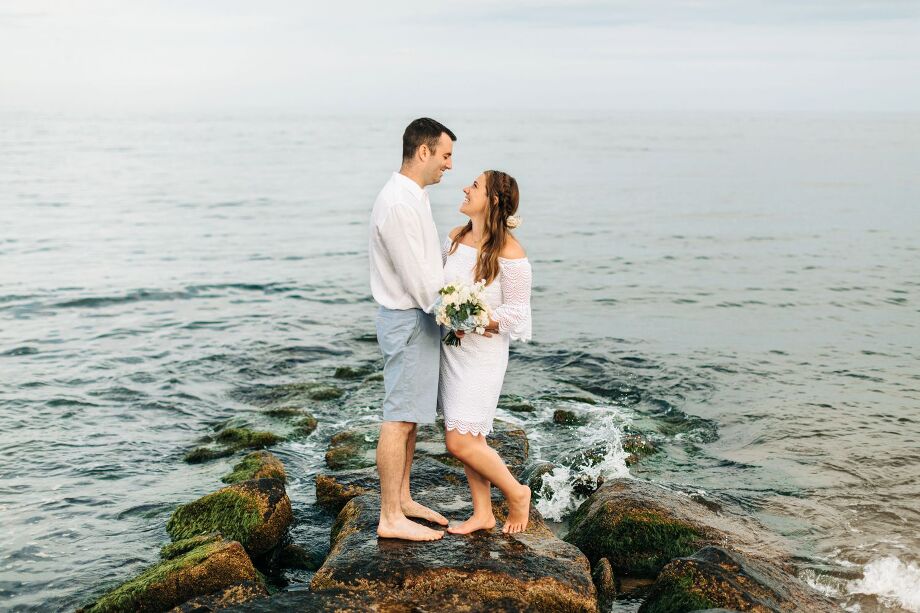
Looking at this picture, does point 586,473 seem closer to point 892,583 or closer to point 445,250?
point 892,583

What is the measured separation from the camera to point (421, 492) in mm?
7734

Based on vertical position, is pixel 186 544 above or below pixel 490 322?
below

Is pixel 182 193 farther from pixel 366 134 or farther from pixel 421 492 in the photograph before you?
pixel 366 134

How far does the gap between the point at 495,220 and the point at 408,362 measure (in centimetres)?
120

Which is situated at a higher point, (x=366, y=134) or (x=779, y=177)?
(x=366, y=134)

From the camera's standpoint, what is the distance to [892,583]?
7543mm

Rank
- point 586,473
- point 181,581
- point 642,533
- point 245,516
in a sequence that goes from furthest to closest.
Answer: point 586,473
point 245,516
point 642,533
point 181,581

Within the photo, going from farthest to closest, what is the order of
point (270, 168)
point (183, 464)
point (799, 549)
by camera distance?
1. point (270, 168)
2. point (183, 464)
3. point (799, 549)

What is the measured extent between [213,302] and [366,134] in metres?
84.7

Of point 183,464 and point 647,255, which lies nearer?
point 183,464

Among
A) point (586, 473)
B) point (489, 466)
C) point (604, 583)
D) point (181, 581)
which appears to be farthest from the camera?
point (586, 473)

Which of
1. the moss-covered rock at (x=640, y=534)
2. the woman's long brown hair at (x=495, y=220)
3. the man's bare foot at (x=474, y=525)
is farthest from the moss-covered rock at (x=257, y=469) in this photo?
the woman's long brown hair at (x=495, y=220)

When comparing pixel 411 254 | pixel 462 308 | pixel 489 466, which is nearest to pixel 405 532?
pixel 489 466

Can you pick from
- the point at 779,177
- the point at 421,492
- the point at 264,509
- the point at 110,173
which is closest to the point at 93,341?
the point at 264,509
